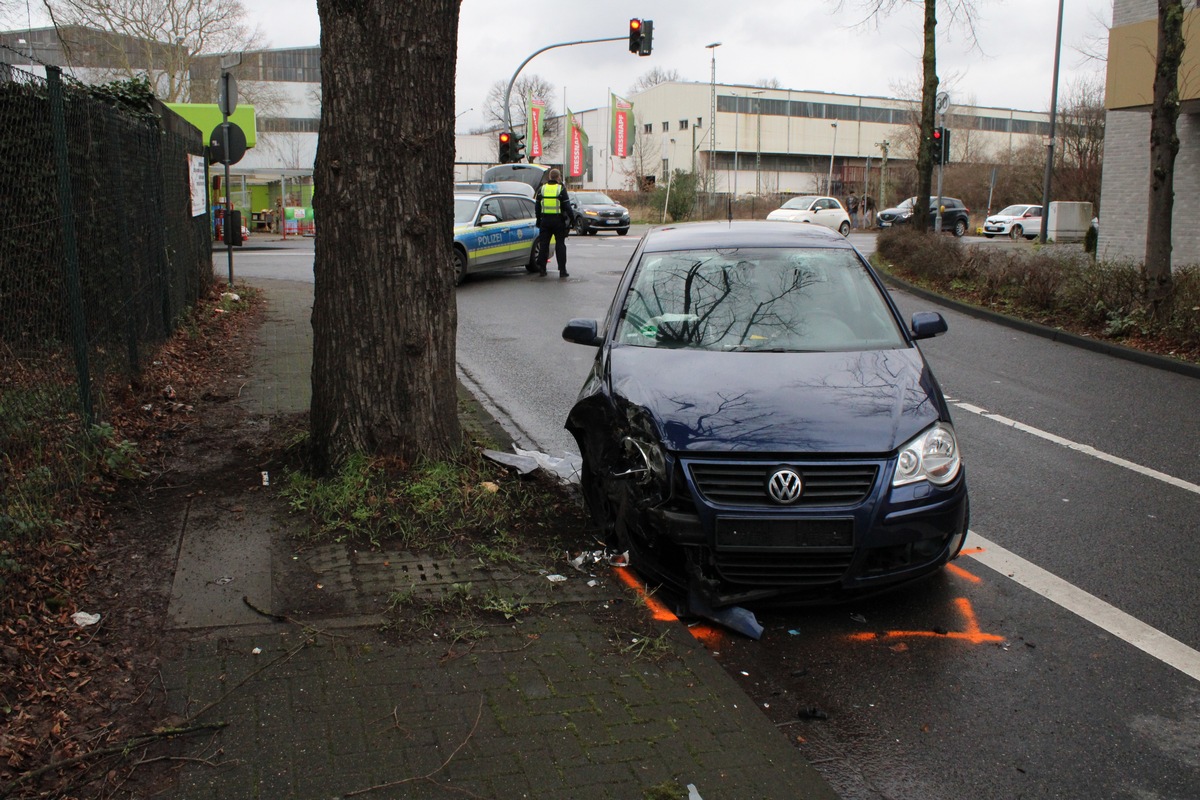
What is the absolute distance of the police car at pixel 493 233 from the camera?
18.7m

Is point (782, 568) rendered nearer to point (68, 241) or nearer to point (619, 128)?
point (68, 241)

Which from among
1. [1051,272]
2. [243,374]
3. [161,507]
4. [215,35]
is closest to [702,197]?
[215,35]

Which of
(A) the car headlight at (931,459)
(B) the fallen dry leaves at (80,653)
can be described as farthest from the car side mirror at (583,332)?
(B) the fallen dry leaves at (80,653)

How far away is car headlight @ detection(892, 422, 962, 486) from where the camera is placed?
4430 mm

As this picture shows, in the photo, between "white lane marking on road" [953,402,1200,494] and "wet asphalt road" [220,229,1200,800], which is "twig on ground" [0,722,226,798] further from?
"white lane marking on road" [953,402,1200,494]

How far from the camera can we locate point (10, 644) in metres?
3.63

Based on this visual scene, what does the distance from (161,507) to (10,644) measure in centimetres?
170

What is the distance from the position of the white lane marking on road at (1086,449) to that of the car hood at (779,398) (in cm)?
260

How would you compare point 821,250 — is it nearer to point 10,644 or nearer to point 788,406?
point 788,406

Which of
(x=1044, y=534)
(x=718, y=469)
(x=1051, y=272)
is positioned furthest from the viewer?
(x=1051, y=272)

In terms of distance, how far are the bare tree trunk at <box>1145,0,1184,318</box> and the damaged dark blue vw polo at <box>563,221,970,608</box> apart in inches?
346

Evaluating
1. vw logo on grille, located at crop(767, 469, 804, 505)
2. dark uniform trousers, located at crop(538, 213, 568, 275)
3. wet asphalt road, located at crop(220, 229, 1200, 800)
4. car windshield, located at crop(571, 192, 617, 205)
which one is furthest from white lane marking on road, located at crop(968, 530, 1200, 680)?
car windshield, located at crop(571, 192, 617, 205)

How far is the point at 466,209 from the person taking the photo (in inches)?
763

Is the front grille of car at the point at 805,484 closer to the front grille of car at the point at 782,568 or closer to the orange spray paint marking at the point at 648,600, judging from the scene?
the front grille of car at the point at 782,568
